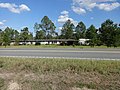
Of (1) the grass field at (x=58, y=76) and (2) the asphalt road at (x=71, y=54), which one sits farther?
(2) the asphalt road at (x=71, y=54)

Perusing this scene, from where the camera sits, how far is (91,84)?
338 inches

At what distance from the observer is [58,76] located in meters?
9.91

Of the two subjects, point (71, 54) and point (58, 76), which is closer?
point (58, 76)

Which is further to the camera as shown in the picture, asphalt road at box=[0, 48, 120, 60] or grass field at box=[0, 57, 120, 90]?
asphalt road at box=[0, 48, 120, 60]

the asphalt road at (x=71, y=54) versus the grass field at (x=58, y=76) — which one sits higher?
the asphalt road at (x=71, y=54)

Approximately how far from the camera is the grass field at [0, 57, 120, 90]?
862 cm

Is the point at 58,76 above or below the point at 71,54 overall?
below

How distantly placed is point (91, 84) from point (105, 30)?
53.4 m

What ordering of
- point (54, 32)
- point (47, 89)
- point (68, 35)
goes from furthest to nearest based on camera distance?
point (54, 32) < point (68, 35) < point (47, 89)

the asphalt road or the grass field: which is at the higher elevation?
the asphalt road

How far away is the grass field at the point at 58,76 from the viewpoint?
28.3 ft

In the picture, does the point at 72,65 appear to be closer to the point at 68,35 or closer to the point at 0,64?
the point at 0,64

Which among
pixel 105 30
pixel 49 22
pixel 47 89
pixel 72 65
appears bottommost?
pixel 47 89

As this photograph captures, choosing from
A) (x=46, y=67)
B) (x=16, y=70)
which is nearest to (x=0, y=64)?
(x=16, y=70)
